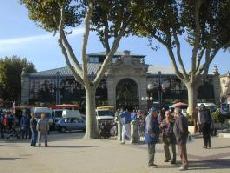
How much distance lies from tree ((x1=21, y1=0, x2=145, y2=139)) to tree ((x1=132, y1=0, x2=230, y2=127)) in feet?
9.94

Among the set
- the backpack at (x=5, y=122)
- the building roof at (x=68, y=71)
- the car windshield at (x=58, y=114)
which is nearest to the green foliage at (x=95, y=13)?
the backpack at (x=5, y=122)

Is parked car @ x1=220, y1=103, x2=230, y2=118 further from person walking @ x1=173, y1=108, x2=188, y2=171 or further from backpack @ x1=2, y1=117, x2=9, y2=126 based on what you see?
person walking @ x1=173, y1=108, x2=188, y2=171

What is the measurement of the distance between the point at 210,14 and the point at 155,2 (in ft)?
14.3

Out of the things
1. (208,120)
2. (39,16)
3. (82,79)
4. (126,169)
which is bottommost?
(126,169)

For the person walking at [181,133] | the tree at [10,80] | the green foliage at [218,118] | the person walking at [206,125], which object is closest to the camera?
the person walking at [181,133]

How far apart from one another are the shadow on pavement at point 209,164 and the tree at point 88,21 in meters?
14.8

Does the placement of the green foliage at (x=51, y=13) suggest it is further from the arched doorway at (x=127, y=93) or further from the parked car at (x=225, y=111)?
the arched doorway at (x=127, y=93)

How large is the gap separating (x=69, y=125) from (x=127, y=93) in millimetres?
29970

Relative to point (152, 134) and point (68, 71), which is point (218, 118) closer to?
point (152, 134)

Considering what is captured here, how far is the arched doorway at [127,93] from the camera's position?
242 feet

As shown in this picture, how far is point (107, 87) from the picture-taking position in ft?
240

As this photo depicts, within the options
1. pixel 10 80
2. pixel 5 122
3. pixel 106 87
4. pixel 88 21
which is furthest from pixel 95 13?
pixel 10 80

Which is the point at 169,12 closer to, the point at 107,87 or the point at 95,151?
the point at 95,151

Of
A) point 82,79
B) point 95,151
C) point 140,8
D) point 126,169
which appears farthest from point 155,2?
point 126,169
